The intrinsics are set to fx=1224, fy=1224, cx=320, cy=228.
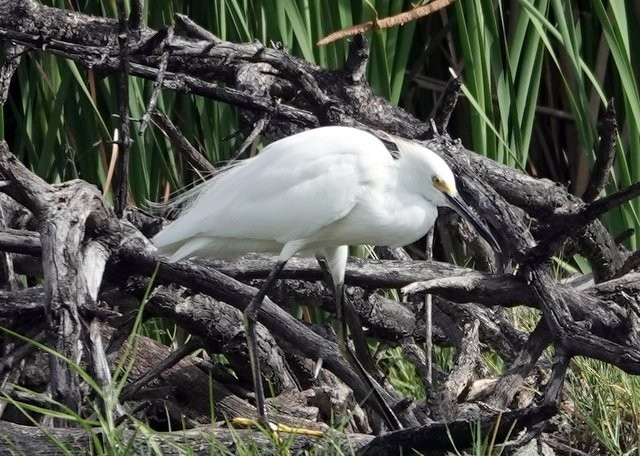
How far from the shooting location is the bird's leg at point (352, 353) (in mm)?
2676

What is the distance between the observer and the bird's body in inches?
104

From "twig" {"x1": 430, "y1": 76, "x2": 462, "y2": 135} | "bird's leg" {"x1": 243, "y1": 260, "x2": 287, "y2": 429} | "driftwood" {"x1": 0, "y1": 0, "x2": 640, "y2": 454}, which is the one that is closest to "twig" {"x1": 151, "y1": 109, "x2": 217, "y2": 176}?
"driftwood" {"x1": 0, "y1": 0, "x2": 640, "y2": 454}

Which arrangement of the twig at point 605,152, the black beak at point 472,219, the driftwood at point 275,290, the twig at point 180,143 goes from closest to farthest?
the driftwood at point 275,290 → the twig at point 605,152 → the black beak at point 472,219 → the twig at point 180,143

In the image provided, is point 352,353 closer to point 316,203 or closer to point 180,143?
point 316,203

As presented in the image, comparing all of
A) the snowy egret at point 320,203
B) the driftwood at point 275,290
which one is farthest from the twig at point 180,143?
the snowy egret at point 320,203

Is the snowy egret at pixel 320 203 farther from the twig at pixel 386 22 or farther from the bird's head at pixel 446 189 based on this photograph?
the twig at pixel 386 22

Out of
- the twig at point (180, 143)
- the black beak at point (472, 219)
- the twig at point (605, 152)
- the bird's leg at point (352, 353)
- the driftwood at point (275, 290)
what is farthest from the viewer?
the twig at point (180, 143)

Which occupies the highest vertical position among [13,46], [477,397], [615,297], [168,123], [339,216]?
[13,46]

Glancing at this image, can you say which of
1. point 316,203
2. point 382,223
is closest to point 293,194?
point 316,203

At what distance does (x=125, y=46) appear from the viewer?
248cm

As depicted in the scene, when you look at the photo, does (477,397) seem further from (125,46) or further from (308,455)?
(125,46)

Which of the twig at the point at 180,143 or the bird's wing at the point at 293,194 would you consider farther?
the twig at the point at 180,143

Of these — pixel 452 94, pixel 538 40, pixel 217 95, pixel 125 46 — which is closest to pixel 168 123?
pixel 217 95

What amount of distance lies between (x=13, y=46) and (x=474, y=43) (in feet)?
3.90
